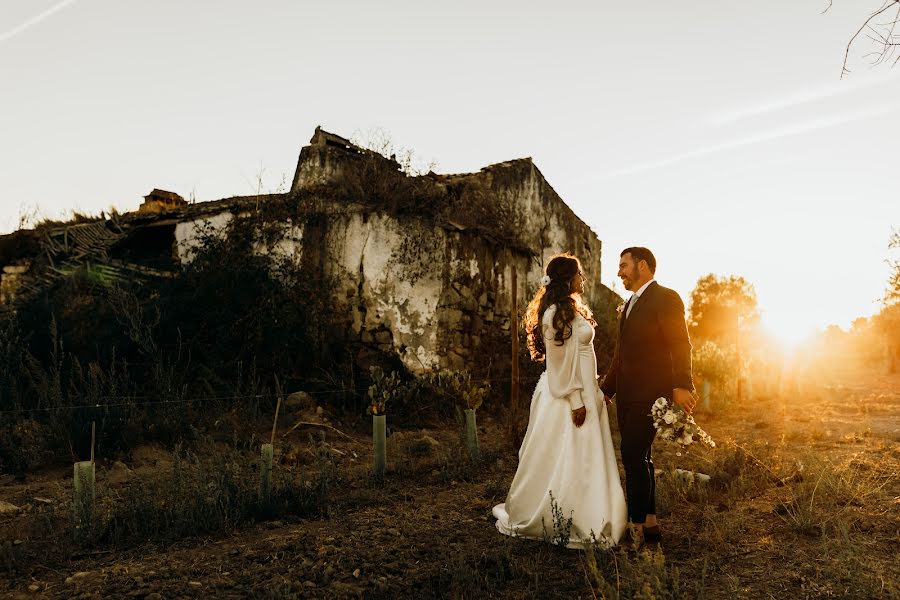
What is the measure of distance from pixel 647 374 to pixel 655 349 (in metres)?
0.18

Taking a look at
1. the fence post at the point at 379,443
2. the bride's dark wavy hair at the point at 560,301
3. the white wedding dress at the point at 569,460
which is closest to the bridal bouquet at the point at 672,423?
the white wedding dress at the point at 569,460

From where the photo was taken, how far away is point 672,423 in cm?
394

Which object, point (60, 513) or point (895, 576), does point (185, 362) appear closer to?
point (60, 513)

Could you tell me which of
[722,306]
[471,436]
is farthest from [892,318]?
[471,436]

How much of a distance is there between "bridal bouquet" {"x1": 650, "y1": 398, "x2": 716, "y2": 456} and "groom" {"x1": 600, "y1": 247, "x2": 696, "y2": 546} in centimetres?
12

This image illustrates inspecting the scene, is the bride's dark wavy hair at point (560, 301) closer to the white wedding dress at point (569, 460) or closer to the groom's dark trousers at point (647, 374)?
the white wedding dress at point (569, 460)

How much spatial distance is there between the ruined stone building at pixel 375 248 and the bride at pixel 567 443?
5.88m

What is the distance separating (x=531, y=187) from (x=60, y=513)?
11.7m

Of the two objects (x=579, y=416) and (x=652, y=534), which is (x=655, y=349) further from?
(x=652, y=534)

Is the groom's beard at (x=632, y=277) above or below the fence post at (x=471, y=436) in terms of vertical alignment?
above

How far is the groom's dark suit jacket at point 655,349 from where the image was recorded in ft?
13.6

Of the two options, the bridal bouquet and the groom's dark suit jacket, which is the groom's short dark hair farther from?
the bridal bouquet

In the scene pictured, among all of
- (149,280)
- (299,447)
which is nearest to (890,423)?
(299,447)

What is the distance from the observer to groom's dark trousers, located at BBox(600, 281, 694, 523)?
4152 mm
